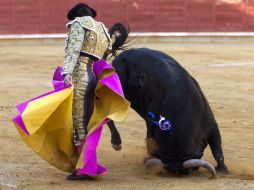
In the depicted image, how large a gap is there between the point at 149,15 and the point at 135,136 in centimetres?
1060

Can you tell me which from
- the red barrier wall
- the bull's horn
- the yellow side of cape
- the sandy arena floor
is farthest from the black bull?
the red barrier wall

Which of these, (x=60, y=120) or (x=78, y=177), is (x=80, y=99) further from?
(x=78, y=177)

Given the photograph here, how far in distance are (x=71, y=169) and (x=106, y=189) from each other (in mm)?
482

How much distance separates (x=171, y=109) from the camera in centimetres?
418

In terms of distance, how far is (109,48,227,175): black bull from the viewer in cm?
405

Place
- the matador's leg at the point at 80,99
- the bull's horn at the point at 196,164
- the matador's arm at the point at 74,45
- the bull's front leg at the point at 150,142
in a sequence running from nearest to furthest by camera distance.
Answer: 1. the bull's horn at the point at 196,164
2. the matador's arm at the point at 74,45
3. the matador's leg at the point at 80,99
4. the bull's front leg at the point at 150,142

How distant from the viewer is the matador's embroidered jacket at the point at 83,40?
405 cm

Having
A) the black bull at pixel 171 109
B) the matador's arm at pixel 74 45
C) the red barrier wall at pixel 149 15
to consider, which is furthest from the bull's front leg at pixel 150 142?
the red barrier wall at pixel 149 15

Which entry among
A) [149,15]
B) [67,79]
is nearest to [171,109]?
[67,79]

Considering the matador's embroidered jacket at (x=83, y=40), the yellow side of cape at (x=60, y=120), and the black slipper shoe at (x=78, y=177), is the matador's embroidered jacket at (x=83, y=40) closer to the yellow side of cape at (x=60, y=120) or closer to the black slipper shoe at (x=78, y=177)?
the yellow side of cape at (x=60, y=120)

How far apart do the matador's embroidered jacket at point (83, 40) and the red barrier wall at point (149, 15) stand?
1187 cm

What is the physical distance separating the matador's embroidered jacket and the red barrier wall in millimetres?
11871

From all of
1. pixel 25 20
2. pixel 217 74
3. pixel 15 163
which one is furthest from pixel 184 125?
pixel 25 20

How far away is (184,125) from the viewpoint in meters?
4.08
